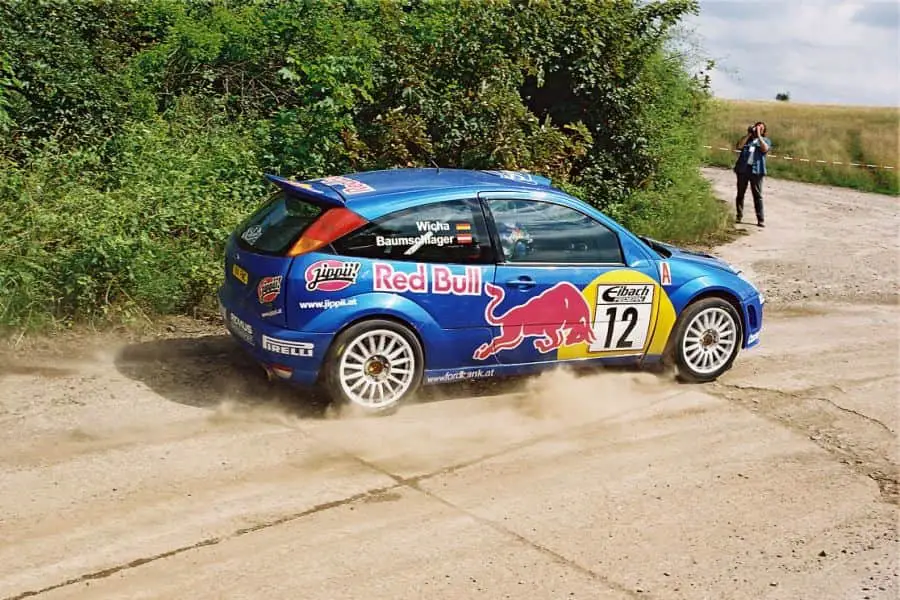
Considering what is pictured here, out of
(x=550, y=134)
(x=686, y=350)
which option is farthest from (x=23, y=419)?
(x=550, y=134)

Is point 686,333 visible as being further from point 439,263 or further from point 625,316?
point 439,263

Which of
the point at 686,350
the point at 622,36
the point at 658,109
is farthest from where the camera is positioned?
the point at 658,109

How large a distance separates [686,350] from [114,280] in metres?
5.19

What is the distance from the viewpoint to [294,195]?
7840 millimetres

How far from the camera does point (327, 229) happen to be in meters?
7.37

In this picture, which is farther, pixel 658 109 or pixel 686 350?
pixel 658 109

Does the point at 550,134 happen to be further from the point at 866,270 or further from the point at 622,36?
the point at 866,270

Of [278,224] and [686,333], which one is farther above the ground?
[278,224]

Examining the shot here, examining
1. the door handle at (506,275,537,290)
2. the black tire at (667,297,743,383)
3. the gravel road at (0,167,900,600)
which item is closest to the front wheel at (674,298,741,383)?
the black tire at (667,297,743,383)

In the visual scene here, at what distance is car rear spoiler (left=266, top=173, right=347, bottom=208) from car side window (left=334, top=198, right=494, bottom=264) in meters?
0.30

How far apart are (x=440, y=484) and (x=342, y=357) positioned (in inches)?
52.4

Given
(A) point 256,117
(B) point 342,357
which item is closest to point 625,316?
(B) point 342,357

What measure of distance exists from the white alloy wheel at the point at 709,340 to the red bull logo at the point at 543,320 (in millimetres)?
1067

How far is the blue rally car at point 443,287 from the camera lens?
7.30 metres
